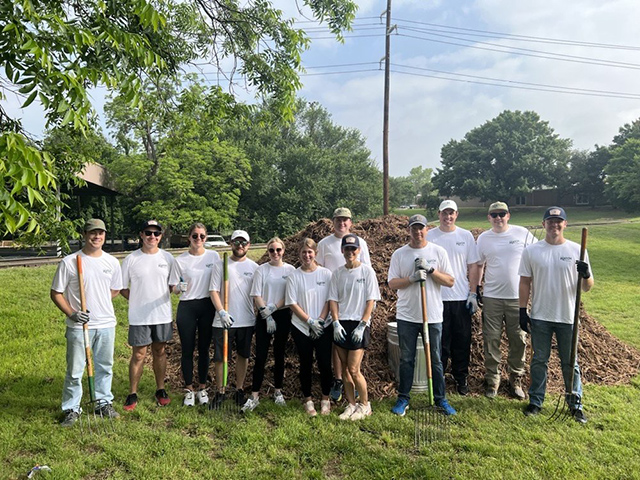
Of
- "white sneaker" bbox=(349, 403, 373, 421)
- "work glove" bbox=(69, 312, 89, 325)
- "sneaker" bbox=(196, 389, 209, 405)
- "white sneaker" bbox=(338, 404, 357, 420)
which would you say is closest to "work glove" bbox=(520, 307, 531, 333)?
"white sneaker" bbox=(349, 403, 373, 421)

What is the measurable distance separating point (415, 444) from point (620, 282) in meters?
12.4

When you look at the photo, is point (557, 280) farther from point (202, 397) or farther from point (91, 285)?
point (91, 285)

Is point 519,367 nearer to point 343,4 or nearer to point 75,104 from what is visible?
point 75,104

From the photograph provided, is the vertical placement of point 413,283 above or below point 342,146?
below

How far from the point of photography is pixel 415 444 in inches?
153

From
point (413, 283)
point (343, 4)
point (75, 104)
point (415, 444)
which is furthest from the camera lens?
point (343, 4)

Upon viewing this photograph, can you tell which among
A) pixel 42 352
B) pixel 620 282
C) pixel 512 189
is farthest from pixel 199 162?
pixel 512 189

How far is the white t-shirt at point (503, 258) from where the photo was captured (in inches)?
189

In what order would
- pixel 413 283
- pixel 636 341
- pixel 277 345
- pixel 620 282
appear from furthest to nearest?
pixel 620 282
pixel 636 341
pixel 277 345
pixel 413 283

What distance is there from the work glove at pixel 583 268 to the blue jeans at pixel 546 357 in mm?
551

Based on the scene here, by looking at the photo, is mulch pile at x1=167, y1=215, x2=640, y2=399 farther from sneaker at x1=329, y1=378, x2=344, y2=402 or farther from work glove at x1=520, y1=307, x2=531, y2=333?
work glove at x1=520, y1=307, x2=531, y2=333

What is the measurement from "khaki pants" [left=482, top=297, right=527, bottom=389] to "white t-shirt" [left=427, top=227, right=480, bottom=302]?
16.2 inches

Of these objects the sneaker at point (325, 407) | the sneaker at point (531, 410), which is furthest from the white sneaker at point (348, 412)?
the sneaker at point (531, 410)

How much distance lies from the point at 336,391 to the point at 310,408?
424 millimetres
